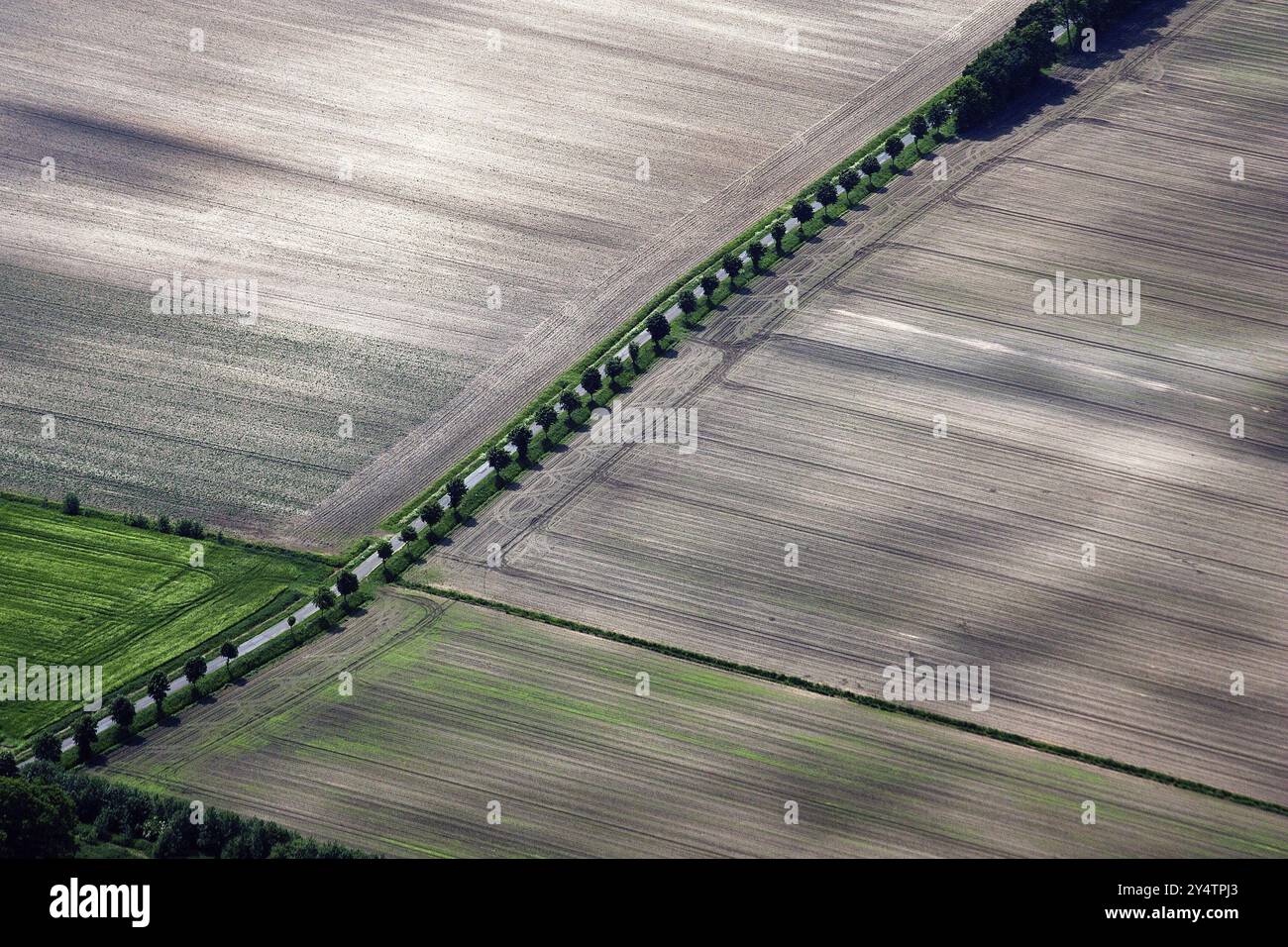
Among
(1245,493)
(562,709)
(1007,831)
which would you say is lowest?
(1007,831)

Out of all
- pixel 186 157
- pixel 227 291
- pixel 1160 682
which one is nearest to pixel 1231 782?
pixel 1160 682

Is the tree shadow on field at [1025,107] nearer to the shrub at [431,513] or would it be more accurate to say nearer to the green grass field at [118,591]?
the shrub at [431,513]

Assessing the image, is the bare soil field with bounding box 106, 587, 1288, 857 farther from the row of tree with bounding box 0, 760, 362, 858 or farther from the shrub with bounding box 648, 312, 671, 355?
the shrub with bounding box 648, 312, 671, 355

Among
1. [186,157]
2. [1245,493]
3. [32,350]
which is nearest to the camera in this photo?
[1245,493]

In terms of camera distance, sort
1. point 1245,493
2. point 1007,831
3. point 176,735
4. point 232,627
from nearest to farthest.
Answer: point 1007,831 < point 176,735 < point 232,627 < point 1245,493

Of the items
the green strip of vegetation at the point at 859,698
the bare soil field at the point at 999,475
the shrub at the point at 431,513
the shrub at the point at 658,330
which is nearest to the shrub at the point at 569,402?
the bare soil field at the point at 999,475

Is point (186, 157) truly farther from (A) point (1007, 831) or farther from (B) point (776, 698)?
(A) point (1007, 831)

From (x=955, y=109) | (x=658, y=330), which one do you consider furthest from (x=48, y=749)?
(x=955, y=109)
